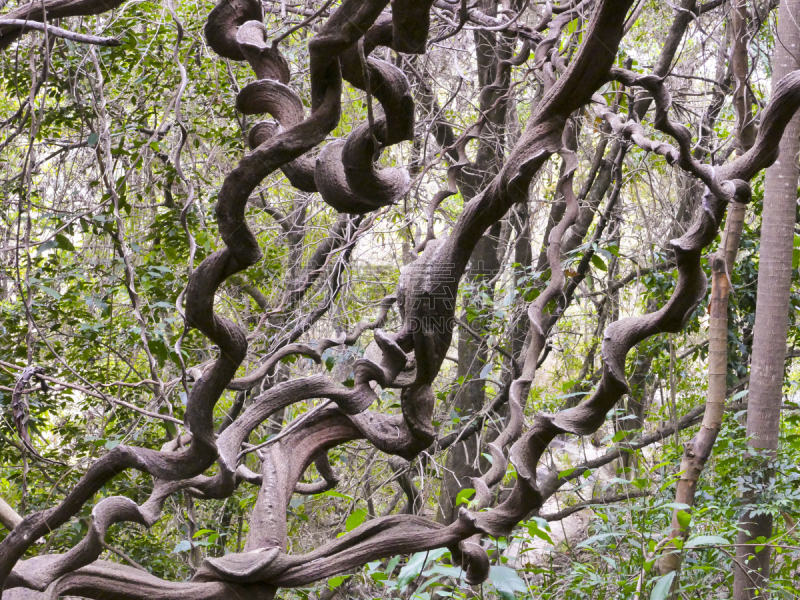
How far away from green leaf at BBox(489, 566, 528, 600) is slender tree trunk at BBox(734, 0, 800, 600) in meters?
0.99

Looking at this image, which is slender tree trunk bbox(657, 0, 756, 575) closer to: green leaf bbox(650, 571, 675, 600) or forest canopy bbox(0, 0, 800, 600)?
forest canopy bbox(0, 0, 800, 600)

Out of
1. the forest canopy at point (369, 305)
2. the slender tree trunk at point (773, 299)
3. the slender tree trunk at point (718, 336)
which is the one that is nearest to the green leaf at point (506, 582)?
the forest canopy at point (369, 305)

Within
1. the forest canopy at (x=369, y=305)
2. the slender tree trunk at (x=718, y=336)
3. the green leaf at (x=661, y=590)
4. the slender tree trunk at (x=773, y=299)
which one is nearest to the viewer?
the forest canopy at (x=369, y=305)

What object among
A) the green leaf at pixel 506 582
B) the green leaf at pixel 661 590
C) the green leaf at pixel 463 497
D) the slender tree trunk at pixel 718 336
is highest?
the slender tree trunk at pixel 718 336

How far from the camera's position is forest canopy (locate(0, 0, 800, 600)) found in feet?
2.36

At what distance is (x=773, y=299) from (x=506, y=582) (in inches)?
47.4

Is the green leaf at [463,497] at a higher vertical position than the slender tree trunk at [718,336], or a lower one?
lower

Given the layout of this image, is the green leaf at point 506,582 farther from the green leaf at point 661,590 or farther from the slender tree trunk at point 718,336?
the slender tree trunk at point 718,336

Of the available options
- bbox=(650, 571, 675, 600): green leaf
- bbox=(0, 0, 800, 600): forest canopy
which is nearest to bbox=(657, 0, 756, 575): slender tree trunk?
bbox=(0, 0, 800, 600): forest canopy

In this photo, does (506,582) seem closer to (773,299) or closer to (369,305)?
(773,299)

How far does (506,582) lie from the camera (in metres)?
1.09

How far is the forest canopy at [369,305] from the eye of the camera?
0.72m

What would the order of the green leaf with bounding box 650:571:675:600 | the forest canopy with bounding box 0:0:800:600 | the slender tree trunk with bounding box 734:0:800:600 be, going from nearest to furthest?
the forest canopy with bounding box 0:0:800:600 → the green leaf with bounding box 650:571:675:600 → the slender tree trunk with bounding box 734:0:800:600

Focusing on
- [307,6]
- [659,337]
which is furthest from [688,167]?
A: [659,337]
